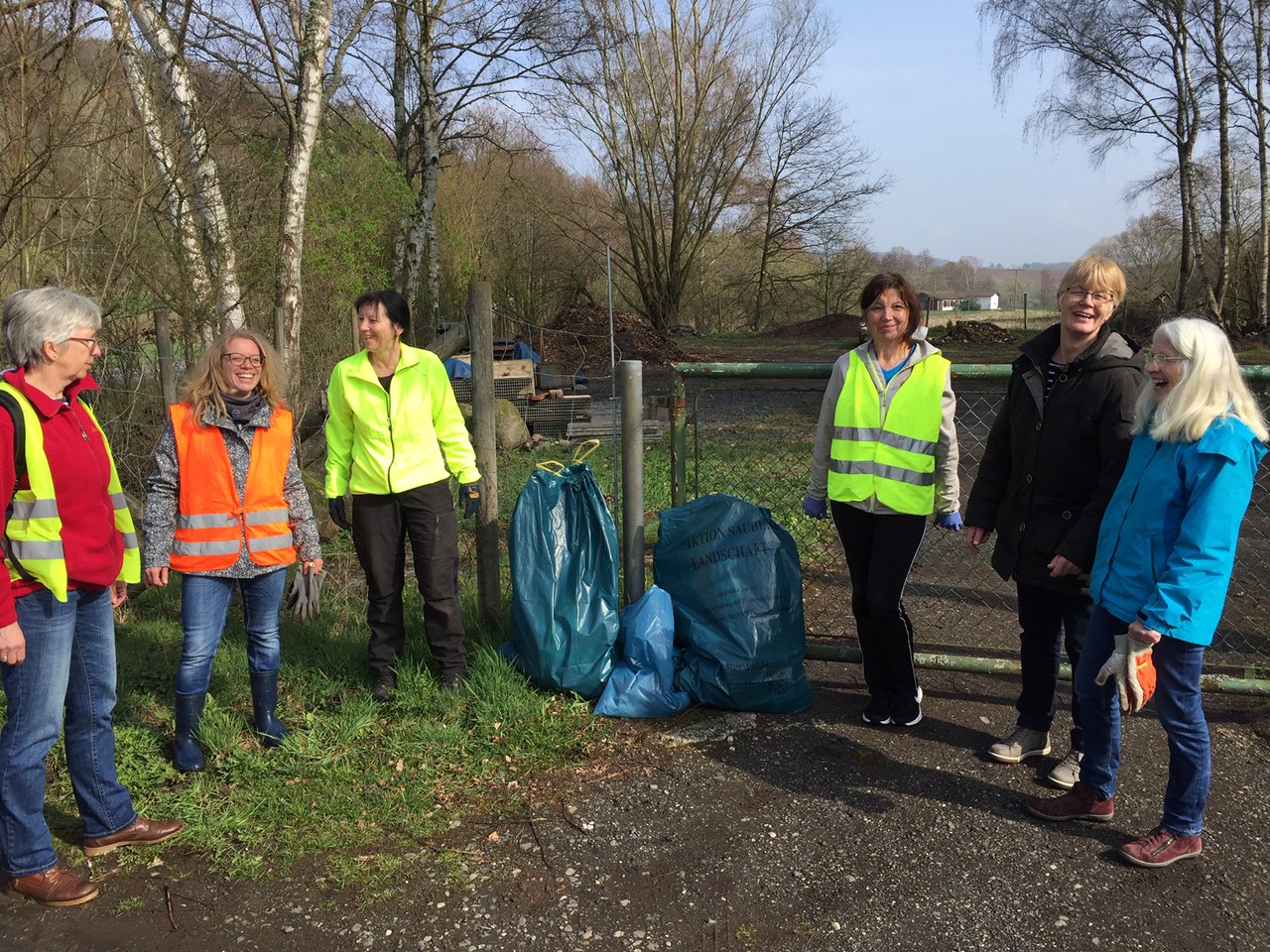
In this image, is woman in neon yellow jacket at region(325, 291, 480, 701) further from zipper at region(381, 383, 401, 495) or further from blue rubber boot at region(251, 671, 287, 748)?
blue rubber boot at region(251, 671, 287, 748)

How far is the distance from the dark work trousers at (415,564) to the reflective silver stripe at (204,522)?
0.57 meters

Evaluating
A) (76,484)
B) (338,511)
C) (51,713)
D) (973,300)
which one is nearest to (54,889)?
(51,713)

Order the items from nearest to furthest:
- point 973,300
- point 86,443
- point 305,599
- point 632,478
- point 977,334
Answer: point 86,443 < point 632,478 < point 305,599 < point 977,334 < point 973,300

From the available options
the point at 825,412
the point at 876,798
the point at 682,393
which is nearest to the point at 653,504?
the point at 682,393

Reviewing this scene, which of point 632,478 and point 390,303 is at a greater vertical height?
point 390,303

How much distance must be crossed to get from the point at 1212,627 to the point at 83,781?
11.1ft

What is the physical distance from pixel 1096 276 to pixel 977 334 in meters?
25.1

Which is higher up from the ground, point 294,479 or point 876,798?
point 294,479

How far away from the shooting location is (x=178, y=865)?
2830 mm

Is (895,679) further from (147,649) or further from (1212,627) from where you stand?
(147,649)

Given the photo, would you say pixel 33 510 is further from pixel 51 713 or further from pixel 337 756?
pixel 337 756

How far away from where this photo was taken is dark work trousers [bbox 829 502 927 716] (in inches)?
132

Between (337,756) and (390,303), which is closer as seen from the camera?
(337,756)

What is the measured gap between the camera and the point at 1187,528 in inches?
99.0
